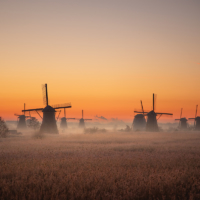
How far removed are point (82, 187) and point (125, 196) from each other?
136 cm

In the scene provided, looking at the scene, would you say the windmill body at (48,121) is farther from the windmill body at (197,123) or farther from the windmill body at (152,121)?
the windmill body at (197,123)

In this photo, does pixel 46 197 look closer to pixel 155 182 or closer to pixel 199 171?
pixel 155 182

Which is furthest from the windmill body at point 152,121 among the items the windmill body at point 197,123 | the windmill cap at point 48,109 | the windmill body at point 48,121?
the windmill body at point 197,123

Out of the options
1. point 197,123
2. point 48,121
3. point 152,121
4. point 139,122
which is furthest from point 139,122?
point 48,121

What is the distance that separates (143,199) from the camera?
5.69 m

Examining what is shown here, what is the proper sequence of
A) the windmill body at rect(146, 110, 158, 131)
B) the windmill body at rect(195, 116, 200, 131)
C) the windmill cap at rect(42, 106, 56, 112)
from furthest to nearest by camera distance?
the windmill body at rect(195, 116, 200, 131)
the windmill body at rect(146, 110, 158, 131)
the windmill cap at rect(42, 106, 56, 112)

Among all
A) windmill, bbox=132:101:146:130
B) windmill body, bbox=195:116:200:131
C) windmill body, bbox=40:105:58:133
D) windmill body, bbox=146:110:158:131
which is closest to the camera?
windmill body, bbox=40:105:58:133

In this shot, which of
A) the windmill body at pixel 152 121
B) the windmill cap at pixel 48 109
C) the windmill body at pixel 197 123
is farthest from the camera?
the windmill body at pixel 197 123

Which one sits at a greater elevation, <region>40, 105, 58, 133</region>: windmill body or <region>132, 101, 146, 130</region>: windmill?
<region>40, 105, 58, 133</region>: windmill body

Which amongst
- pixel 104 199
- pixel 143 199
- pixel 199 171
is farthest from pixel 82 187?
pixel 199 171

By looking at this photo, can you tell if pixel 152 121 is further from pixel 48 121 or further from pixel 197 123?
pixel 197 123

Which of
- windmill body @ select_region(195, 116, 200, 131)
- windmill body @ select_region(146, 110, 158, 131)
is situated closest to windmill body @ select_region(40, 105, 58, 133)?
windmill body @ select_region(146, 110, 158, 131)

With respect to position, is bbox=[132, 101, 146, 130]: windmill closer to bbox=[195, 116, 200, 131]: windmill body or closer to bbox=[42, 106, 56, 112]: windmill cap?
bbox=[195, 116, 200, 131]: windmill body

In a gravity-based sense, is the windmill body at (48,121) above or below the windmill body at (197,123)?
above
